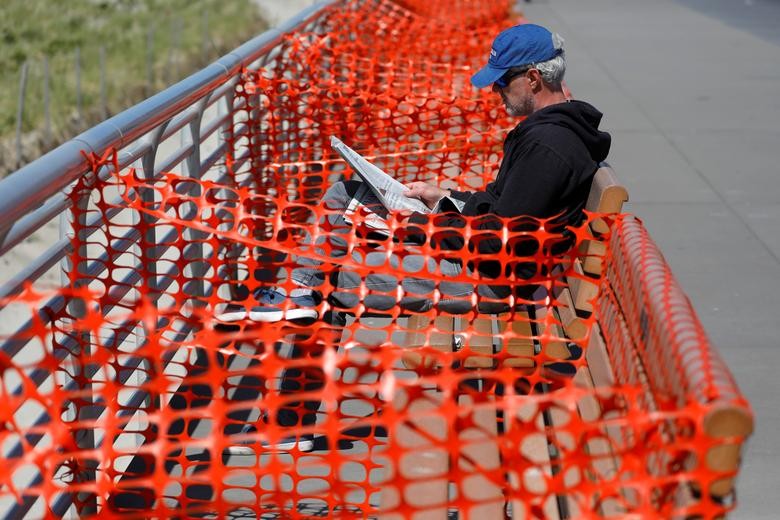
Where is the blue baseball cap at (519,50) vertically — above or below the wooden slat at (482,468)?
above

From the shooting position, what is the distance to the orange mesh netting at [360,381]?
94.8 inches

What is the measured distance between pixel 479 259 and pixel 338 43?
4.97 metres

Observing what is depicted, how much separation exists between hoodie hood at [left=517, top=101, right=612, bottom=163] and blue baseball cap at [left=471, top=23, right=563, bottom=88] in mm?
233

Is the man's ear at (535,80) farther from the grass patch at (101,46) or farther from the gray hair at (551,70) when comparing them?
the grass patch at (101,46)

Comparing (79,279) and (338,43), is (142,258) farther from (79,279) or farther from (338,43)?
(338,43)

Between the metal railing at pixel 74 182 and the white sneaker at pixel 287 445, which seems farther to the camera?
the white sneaker at pixel 287 445

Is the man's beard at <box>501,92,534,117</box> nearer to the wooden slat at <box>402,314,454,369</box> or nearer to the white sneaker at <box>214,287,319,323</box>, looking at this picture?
the wooden slat at <box>402,314,454,369</box>

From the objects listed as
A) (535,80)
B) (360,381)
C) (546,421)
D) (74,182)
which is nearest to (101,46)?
(535,80)

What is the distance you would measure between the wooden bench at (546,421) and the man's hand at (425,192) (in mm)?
504

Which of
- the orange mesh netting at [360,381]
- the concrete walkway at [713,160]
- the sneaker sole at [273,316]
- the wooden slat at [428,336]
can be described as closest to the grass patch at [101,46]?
the concrete walkway at [713,160]

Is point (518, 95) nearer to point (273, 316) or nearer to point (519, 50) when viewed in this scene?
point (519, 50)

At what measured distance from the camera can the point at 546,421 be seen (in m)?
3.77

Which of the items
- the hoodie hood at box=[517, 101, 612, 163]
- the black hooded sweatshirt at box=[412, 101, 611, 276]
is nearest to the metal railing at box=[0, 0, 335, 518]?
the black hooded sweatshirt at box=[412, 101, 611, 276]

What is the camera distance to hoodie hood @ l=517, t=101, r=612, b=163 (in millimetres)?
4289
